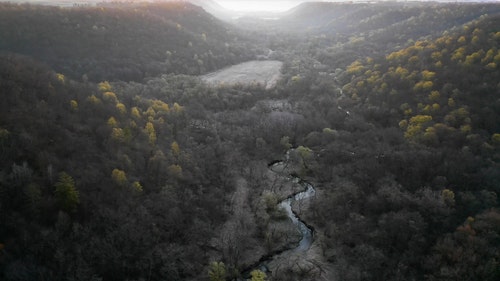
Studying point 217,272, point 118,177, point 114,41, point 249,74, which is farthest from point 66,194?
point 249,74

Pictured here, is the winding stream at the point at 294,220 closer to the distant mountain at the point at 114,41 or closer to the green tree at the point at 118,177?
the green tree at the point at 118,177

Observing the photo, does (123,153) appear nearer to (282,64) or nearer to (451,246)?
(451,246)

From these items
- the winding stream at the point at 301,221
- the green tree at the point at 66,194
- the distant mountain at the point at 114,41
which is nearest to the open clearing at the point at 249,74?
the distant mountain at the point at 114,41

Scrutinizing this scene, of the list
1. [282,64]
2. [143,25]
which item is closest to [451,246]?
[282,64]

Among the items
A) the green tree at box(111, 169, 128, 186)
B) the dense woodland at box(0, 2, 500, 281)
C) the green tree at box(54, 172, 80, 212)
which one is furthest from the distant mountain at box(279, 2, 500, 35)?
the green tree at box(54, 172, 80, 212)

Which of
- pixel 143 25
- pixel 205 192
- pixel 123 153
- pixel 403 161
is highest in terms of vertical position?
pixel 143 25

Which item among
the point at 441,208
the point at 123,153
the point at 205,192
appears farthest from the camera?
the point at 205,192

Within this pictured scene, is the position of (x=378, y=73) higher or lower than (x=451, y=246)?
higher
